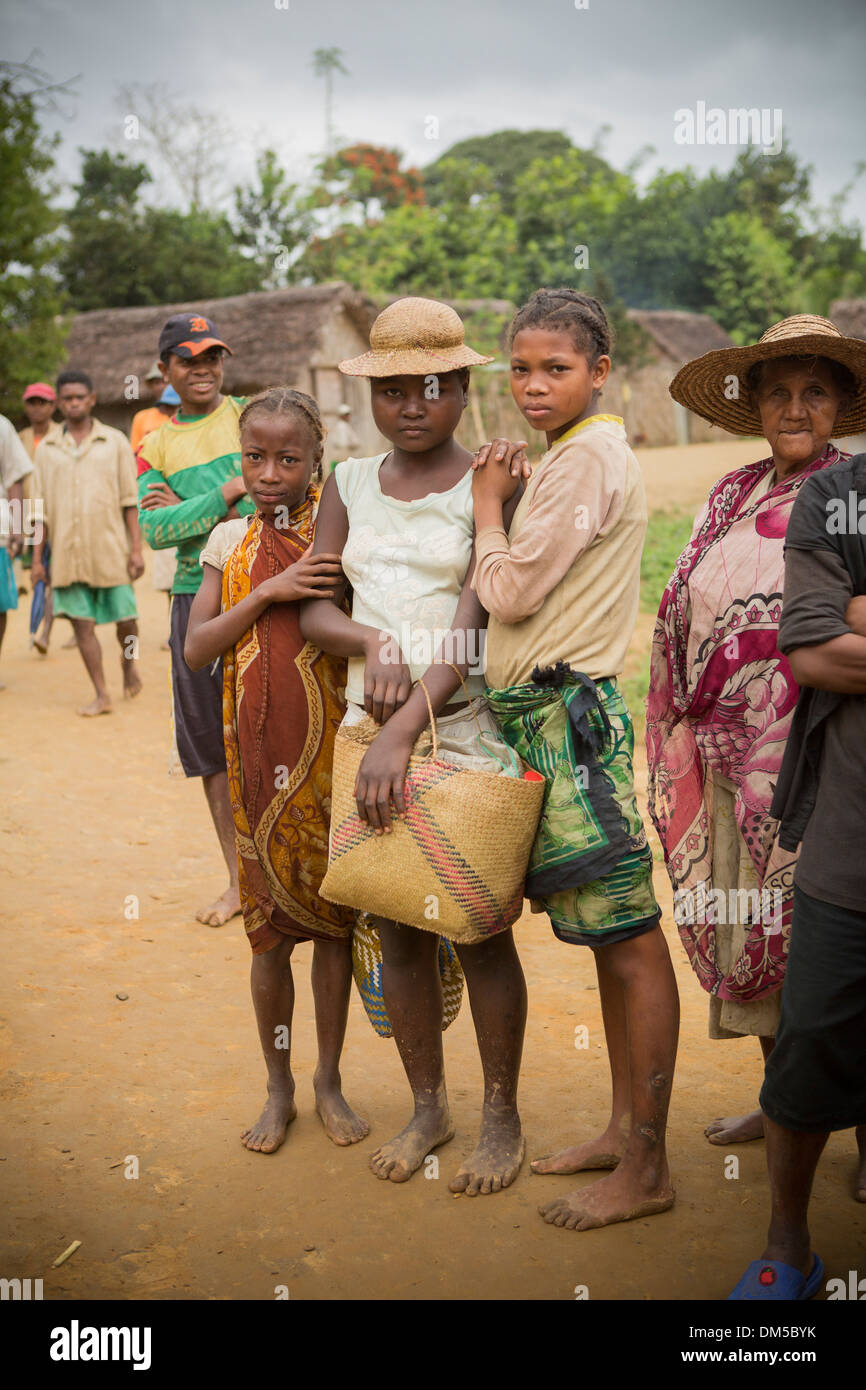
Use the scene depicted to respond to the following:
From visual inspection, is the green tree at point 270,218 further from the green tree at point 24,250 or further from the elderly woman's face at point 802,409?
the elderly woman's face at point 802,409

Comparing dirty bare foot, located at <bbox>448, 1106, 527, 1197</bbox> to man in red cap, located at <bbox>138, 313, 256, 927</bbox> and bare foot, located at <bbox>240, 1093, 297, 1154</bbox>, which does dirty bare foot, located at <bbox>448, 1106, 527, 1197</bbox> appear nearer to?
bare foot, located at <bbox>240, 1093, 297, 1154</bbox>

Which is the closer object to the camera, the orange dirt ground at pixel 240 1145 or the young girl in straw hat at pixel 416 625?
the orange dirt ground at pixel 240 1145

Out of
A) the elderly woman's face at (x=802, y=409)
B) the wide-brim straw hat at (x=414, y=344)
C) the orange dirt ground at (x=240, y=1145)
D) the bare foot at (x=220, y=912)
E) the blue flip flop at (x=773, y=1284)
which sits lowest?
the orange dirt ground at (x=240, y=1145)

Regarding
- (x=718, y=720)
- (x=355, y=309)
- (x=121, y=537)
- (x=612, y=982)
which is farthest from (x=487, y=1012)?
(x=355, y=309)

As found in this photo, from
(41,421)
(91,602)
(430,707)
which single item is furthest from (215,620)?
(41,421)

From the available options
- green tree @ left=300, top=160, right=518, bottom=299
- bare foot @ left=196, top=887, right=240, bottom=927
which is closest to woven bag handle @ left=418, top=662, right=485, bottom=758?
bare foot @ left=196, top=887, right=240, bottom=927

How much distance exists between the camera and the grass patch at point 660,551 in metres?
10.4

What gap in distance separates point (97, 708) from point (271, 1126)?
16.4ft

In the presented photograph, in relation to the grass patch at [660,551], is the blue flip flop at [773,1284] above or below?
below

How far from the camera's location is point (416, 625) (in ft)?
8.57

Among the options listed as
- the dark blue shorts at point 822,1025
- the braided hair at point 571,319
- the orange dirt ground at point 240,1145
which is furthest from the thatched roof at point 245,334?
the dark blue shorts at point 822,1025

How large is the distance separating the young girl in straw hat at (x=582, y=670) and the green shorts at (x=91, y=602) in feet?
18.5

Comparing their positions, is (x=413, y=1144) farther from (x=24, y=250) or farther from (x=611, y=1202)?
(x=24, y=250)

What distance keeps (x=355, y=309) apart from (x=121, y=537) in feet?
31.1
